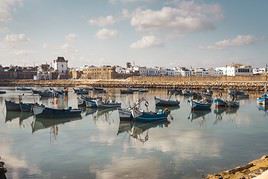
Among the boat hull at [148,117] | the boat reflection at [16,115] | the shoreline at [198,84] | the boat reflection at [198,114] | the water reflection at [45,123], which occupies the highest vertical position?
the shoreline at [198,84]

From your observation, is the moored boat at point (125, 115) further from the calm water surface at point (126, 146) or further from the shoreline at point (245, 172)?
the shoreline at point (245, 172)

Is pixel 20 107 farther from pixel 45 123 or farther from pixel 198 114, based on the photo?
pixel 198 114

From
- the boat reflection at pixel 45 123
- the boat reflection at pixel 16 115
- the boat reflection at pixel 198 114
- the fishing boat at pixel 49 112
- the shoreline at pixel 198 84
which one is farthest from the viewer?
the shoreline at pixel 198 84

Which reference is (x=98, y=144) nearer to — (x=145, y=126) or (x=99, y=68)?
(x=145, y=126)

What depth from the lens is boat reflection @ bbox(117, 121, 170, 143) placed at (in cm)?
2991

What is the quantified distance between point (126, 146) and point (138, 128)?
8003 millimetres

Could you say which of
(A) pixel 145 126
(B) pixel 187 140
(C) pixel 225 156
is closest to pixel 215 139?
(B) pixel 187 140

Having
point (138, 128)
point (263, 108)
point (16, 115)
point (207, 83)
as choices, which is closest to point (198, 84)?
point (207, 83)

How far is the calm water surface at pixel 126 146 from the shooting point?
768 inches

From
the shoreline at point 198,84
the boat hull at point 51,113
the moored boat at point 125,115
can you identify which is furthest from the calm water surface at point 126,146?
the shoreline at point 198,84

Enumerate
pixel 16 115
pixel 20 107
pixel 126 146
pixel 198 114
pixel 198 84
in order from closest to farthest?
pixel 126 146 → pixel 16 115 → pixel 198 114 → pixel 20 107 → pixel 198 84

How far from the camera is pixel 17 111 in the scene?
46594 mm

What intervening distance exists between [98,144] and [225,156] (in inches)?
350

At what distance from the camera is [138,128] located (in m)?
33.8
